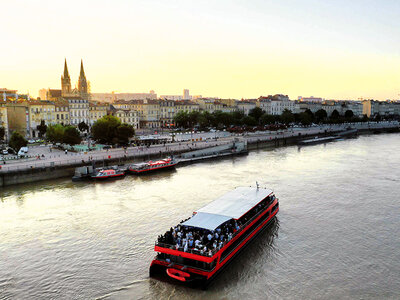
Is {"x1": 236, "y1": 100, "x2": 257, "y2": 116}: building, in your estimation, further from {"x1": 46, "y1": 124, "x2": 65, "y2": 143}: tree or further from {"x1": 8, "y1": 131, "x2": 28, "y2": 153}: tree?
{"x1": 8, "y1": 131, "x2": 28, "y2": 153}: tree

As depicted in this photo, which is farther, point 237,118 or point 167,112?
point 167,112

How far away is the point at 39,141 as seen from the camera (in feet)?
164

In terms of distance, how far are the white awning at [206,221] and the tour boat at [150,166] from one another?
58.5ft

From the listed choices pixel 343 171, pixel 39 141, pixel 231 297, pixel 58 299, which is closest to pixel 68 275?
pixel 58 299

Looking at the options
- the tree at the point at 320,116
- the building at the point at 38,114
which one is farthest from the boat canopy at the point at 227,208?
the tree at the point at 320,116

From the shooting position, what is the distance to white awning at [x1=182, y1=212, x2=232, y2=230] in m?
15.1

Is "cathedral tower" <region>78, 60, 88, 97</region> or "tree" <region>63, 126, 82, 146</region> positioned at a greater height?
"cathedral tower" <region>78, 60, 88, 97</region>

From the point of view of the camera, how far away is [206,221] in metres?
15.6

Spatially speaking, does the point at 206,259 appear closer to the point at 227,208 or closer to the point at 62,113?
the point at 227,208

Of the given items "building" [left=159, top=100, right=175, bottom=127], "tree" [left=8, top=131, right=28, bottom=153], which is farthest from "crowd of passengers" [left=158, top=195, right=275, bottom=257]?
"building" [left=159, top=100, right=175, bottom=127]

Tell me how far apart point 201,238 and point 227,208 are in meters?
3.60

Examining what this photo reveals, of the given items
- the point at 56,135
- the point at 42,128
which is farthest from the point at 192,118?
the point at 56,135

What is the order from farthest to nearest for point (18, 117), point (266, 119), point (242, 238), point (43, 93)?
1. point (43, 93)
2. point (266, 119)
3. point (18, 117)
4. point (242, 238)

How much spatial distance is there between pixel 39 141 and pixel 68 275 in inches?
1586
